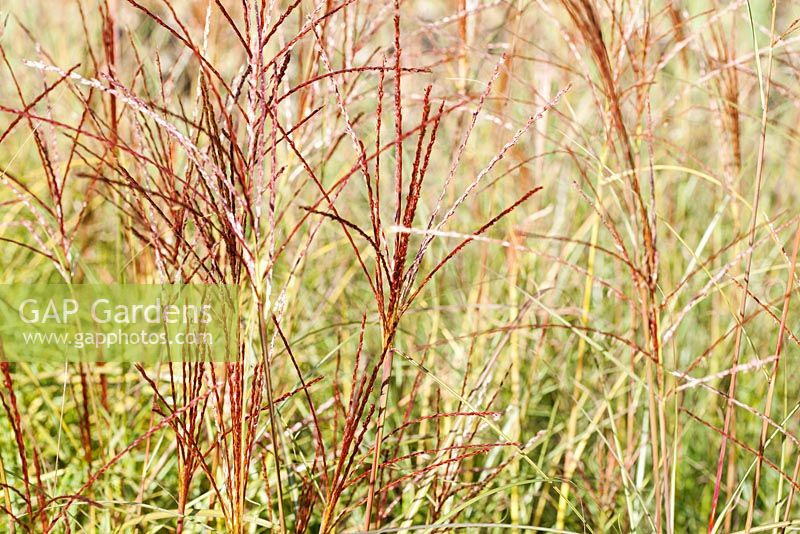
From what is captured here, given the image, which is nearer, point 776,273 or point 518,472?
point 518,472

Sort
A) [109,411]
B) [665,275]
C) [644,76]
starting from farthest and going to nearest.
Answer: [665,275] → [109,411] → [644,76]

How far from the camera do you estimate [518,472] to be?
5.08ft

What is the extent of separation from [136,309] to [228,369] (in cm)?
67

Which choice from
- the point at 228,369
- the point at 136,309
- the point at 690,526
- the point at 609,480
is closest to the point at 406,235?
the point at 228,369

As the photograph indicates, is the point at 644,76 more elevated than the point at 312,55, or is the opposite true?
the point at 312,55

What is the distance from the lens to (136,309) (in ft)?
5.12

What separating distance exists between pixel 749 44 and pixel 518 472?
2.51m

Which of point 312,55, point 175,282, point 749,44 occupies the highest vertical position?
point 749,44

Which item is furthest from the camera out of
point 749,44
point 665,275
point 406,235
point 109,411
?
point 749,44

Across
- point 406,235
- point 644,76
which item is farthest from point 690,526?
point 406,235

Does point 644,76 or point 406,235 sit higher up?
point 644,76

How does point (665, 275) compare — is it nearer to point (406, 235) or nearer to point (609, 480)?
point (609, 480)

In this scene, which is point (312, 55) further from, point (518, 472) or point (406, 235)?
point (518, 472)

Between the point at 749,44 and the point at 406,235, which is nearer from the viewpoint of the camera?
the point at 406,235
